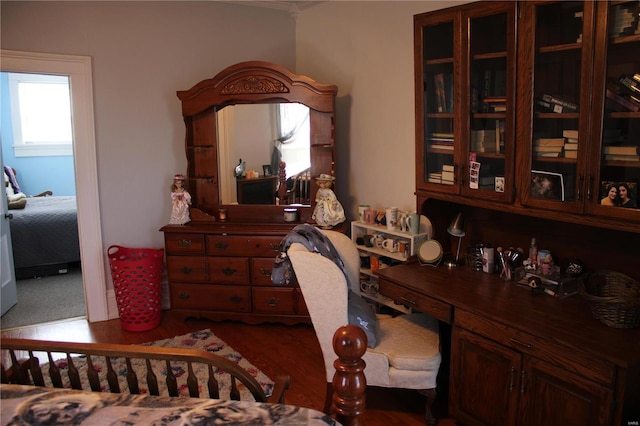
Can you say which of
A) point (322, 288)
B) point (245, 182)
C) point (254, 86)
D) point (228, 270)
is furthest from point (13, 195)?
point (322, 288)

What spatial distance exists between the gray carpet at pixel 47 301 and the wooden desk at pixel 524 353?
113 inches

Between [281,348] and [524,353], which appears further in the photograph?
[281,348]

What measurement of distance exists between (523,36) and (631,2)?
415 mm

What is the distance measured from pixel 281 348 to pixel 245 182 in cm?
131

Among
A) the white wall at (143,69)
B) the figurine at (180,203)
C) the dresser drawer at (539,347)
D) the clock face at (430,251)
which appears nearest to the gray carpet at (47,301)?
the white wall at (143,69)

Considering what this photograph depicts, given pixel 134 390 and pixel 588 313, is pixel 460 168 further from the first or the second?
pixel 134 390

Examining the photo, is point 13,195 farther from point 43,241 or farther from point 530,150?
point 530,150

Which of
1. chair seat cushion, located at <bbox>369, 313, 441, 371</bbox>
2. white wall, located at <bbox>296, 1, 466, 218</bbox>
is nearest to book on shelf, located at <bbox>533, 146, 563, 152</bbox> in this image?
chair seat cushion, located at <bbox>369, 313, 441, 371</bbox>

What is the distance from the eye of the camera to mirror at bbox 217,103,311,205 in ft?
13.1

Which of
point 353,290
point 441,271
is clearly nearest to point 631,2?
point 441,271

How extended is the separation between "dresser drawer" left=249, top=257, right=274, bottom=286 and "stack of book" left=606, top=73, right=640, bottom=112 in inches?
95.0

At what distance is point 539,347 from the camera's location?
207 centimetres

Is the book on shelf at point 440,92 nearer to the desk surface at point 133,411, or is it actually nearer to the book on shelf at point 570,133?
the book on shelf at point 570,133

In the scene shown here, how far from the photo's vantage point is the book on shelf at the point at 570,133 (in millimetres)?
2105
